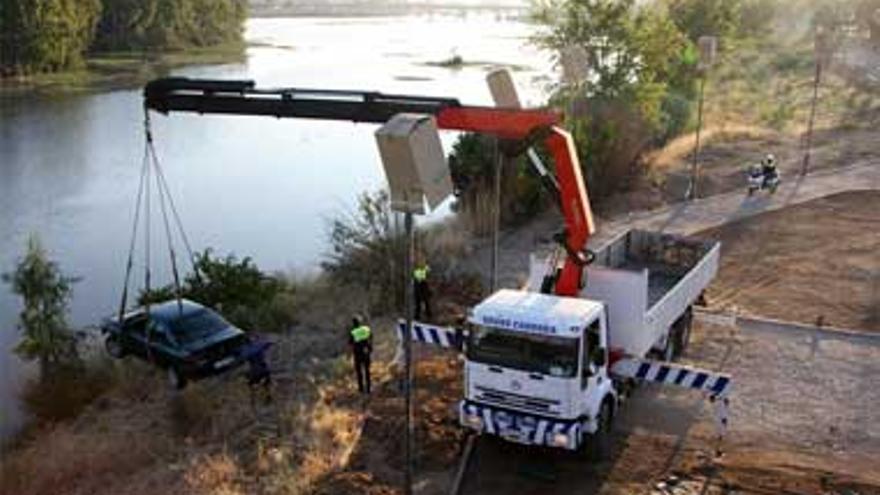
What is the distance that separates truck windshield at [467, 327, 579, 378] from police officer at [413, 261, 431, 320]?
19.7 feet

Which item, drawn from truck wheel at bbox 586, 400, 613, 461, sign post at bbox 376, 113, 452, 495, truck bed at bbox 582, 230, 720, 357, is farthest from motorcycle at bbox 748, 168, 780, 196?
sign post at bbox 376, 113, 452, 495

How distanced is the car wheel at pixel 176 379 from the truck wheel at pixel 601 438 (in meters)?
7.39

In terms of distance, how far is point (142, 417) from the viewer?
52.9 ft

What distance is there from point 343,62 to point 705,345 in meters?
69.1

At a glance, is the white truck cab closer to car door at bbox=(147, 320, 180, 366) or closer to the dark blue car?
the dark blue car

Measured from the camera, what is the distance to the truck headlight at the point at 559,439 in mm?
12328

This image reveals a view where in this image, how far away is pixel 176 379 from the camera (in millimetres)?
17266

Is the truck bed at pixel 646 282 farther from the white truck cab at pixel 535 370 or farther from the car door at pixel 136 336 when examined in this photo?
the car door at pixel 136 336

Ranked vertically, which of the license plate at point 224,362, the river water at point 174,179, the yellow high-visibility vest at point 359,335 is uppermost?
the yellow high-visibility vest at point 359,335

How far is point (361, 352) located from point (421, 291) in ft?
13.3

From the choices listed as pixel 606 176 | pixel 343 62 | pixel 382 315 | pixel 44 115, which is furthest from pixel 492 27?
pixel 382 315

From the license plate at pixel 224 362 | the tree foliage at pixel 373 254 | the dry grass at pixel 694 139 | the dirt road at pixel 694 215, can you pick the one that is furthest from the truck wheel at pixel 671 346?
the dry grass at pixel 694 139

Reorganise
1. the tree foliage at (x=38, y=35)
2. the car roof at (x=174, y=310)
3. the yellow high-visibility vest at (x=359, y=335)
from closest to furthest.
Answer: the yellow high-visibility vest at (x=359, y=335) < the car roof at (x=174, y=310) < the tree foliage at (x=38, y=35)

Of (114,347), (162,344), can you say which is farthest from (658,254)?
(114,347)
